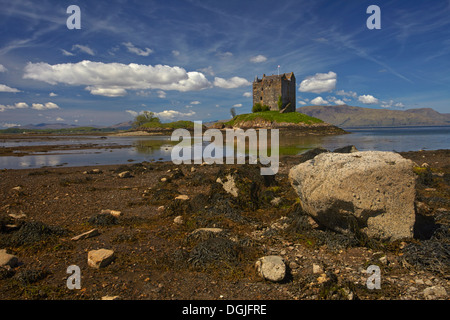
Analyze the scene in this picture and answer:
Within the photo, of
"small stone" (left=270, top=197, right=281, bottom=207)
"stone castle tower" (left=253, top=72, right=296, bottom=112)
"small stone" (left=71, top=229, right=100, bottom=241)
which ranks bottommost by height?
"small stone" (left=71, top=229, right=100, bottom=241)

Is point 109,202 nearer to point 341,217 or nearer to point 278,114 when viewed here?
point 341,217

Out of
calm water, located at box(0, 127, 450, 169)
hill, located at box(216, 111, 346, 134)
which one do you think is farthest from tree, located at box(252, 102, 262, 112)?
calm water, located at box(0, 127, 450, 169)

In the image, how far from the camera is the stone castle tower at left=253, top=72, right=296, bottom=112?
3319 inches

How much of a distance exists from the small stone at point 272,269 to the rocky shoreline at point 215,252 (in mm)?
17

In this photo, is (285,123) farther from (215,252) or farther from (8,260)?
(8,260)

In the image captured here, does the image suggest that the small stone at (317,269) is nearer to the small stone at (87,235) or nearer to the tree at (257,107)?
the small stone at (87,235)

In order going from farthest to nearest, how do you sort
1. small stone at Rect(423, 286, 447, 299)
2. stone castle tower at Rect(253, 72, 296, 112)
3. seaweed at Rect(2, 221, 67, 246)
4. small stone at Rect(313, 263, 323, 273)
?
stone castle tower at Rect(253, 72, 296, 112), seaweed at Rect(2, 221, 67, 246), small stone at Rect(313, 263, 323, 273), small stone at Rect(423, 286, 447, 299)

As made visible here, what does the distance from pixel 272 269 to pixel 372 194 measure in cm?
281

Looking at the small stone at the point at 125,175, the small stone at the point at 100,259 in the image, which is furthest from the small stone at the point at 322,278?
the small stone at the point at 125,175

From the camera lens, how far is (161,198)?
10.4 metres

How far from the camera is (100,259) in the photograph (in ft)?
16.9

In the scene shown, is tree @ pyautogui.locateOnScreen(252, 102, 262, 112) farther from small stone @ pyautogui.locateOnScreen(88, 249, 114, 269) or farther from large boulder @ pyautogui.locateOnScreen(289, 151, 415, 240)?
small stone @ pyautogui.locateOnScreen(88, 249, 114, 269)

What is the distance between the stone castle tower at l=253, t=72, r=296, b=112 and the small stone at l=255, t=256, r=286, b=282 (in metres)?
83.6

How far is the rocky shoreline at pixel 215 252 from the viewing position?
440cm
